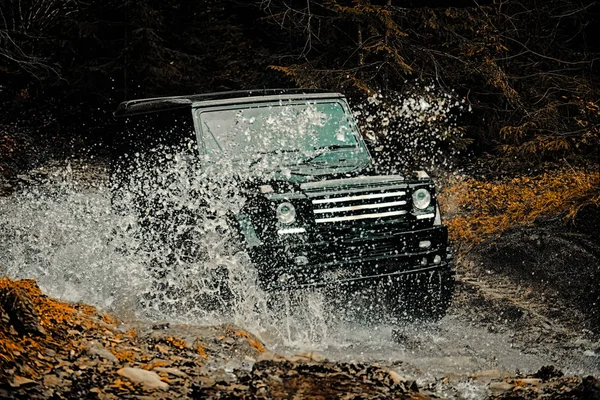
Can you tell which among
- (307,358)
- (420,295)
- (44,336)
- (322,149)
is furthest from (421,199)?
(44,336)

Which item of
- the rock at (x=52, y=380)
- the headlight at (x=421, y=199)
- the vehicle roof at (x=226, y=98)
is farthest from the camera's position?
the vehicle roof at (x=226, y=98)

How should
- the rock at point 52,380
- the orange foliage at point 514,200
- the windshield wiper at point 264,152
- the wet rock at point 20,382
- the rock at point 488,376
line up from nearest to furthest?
the wet rock at point 20,382 < the rock at point 52,380 < the rock at point 488,376 < the windshield wiper at point 264,152 < the orange foliage at point 514,200

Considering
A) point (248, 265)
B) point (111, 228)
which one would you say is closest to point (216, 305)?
point (248, 265)

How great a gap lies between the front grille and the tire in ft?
1.69

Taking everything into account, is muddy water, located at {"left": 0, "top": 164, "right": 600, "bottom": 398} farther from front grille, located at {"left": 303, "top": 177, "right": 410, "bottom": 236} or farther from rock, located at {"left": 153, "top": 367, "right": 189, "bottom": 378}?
rock, located at {"left": 153, "top": 367, "right": 189, "bottom": 378}

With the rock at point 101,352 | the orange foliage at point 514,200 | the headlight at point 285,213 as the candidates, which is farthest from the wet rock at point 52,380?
the orange foliage at point 514,200

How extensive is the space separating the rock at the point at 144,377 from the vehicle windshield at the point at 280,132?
252 cm

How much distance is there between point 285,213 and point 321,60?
8012 millimetres

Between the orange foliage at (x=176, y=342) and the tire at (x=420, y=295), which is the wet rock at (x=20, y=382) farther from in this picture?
the tire at (x=420, y=295)

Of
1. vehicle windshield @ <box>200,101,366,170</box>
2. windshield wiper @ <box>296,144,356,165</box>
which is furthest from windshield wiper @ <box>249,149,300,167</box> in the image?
windshield wiper @ <box>296,144,356,165</box>

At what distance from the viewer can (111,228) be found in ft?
23.9

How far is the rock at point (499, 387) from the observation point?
431 centimetres

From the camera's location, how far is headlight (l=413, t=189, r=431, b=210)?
5809mm

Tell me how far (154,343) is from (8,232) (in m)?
5.18
